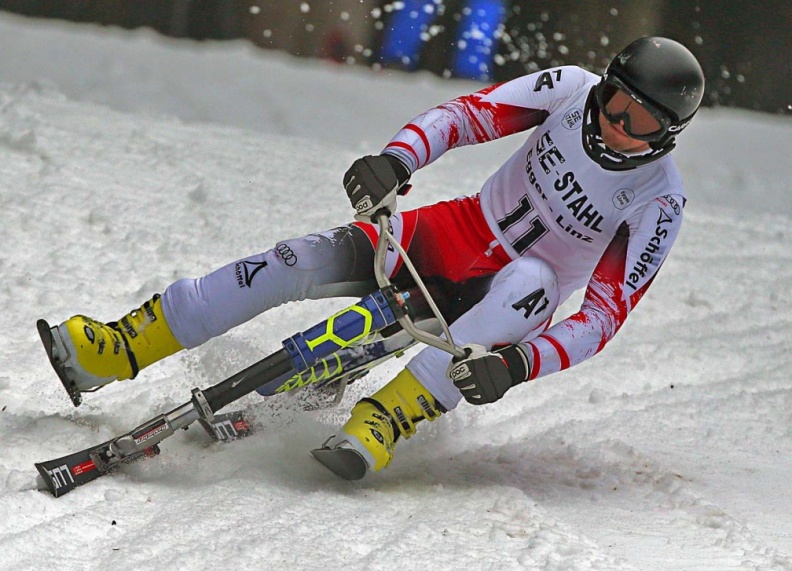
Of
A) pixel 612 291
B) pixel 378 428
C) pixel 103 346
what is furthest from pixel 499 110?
pixel 103 346

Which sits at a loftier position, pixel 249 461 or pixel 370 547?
pixel 249 461

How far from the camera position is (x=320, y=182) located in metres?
5.15

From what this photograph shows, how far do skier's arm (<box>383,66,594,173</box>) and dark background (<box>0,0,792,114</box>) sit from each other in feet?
11.9

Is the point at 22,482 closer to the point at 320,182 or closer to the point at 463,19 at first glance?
the point at 320,182

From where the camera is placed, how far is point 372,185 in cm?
250

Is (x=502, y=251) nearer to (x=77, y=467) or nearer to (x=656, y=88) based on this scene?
(x=656, y=88)

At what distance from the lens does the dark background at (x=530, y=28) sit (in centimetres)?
620

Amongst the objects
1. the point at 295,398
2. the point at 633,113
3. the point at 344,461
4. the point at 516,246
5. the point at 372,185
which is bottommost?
the point at 344,461

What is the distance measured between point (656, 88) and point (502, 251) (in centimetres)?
64

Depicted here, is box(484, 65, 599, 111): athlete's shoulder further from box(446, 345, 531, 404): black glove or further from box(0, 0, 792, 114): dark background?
box(0, 0, 792, 114): dark background

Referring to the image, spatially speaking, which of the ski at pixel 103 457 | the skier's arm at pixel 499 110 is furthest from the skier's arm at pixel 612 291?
the ski at pixel 103 457

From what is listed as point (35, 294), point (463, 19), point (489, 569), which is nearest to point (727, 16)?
point (463, 19)

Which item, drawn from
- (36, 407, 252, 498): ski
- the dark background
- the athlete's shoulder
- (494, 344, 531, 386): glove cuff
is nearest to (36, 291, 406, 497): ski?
(36, 407, 252, 498): ski

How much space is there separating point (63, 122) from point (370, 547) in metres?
3.68
